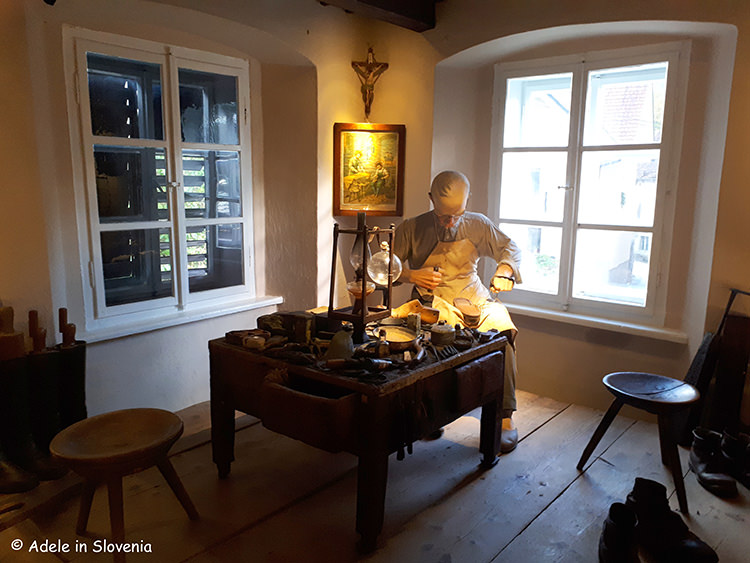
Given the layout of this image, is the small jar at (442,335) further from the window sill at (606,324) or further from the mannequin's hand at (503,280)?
the window sill at (606,324)

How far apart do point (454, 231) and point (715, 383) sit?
167cm

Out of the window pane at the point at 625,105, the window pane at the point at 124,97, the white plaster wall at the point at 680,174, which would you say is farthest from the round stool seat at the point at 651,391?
the window pane at the point at 124,97

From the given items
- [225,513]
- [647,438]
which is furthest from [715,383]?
[225,513]

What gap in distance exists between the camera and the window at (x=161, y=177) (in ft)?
10.9

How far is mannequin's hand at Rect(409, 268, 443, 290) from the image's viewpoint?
10.9 ft

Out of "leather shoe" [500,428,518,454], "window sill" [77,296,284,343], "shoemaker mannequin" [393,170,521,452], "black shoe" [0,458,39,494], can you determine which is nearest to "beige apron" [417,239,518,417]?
"shoemaker mannequin" [393,170,521,452]

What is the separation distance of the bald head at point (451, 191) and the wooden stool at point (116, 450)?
1.81 meters

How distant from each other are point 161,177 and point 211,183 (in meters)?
0.39

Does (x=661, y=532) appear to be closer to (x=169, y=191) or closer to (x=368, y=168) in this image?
(x=368, y=168)

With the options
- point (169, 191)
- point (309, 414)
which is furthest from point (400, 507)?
point (169, 191)

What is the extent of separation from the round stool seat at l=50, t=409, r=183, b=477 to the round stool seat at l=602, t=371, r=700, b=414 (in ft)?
6.57

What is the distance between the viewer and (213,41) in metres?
3.77

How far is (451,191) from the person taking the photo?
3.21 m

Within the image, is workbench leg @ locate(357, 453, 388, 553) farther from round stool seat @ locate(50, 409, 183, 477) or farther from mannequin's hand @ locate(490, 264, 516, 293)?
mannequin's hand @ locate(490, 264, 516, 293)
